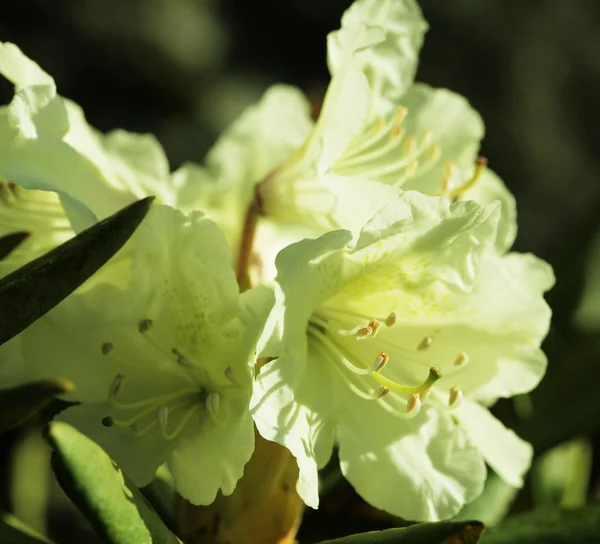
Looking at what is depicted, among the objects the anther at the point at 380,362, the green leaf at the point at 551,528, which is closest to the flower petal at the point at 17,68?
the anther at the point at 380,362

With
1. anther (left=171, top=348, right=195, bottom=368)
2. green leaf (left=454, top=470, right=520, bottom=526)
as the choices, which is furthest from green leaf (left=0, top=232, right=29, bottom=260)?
green leaf (left=454, top=470, right=520, bottom=526)

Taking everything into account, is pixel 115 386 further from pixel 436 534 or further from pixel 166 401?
pixel 436 534

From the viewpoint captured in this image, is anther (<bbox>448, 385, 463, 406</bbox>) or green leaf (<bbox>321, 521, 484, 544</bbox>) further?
anther (<bbox>448, 385, 463, 406</bbox>)

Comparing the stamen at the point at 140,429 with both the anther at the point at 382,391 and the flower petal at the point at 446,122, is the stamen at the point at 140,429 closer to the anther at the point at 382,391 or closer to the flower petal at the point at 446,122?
the anther at the point at 382,391

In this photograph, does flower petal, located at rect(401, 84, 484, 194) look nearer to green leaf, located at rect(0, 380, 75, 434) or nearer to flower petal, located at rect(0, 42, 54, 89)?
flower petal, located at rect(0, 42, 54, 89)

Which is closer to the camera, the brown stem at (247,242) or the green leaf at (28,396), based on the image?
the green leaf at (28,396)

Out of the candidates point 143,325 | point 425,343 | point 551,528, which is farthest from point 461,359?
point 143,325
